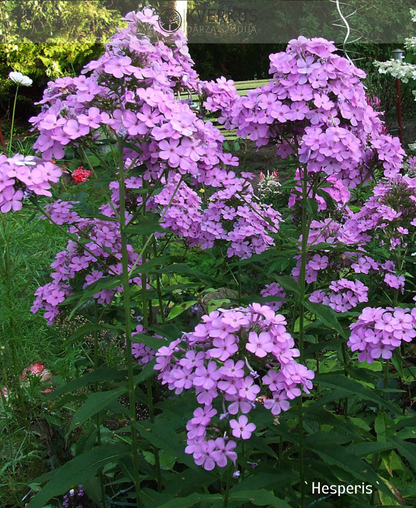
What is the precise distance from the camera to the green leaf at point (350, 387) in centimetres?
162

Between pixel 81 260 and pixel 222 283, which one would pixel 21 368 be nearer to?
pixel 81 260

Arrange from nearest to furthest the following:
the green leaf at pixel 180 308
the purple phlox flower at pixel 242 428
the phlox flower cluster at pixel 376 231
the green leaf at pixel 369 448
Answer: the purple phlox flower at pixel 242 428 → the green leaf at pixel 369 448 → the phlox flower cluster at pixel 376 231 → the green leaf at pixel 180 308

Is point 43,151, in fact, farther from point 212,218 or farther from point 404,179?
point 404,179

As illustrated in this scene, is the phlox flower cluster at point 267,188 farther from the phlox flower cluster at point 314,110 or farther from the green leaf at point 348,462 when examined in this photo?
the green leaf at point 348,462

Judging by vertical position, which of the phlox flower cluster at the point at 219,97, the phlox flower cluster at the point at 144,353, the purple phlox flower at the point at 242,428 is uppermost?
the phlox flower cluster at the point at 219,97

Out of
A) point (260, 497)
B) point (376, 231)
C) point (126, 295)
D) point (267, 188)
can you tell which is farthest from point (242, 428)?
point (267, 188)

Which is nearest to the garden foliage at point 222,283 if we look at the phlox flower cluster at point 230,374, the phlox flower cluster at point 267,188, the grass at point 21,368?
the phlox flower cluster at point 230,374

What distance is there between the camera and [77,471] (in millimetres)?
1625

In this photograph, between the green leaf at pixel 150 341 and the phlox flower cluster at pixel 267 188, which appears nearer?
the green leaf at pixel 150 341

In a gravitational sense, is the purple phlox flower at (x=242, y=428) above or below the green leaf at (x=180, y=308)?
above

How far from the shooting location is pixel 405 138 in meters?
8.03

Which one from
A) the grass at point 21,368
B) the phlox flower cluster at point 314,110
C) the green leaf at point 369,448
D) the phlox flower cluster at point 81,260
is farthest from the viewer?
the grass at point 21,368

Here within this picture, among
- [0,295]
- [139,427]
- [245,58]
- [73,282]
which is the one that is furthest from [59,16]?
[139,427]

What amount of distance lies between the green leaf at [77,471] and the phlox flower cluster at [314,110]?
1.08 metres
